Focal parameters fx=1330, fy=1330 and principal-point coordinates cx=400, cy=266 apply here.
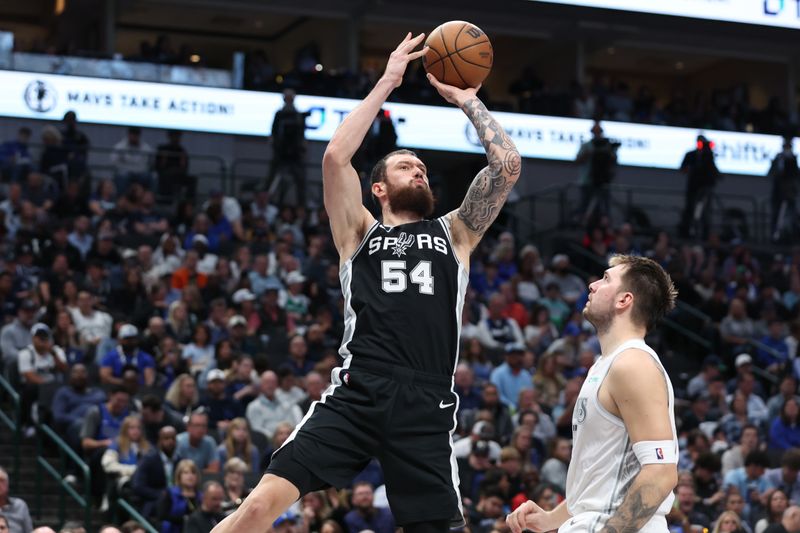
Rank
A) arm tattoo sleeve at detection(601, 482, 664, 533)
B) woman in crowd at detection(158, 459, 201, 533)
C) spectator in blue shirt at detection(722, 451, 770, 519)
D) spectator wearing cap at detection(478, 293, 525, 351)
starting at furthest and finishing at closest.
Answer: spectator wearing cap at detection(478, 293, 525, 351), spectator in blue shirt at detection(722, 451, 770, 519), woman in crowd at detection(158, 459, 201, 533), arm tattoo sleeve at detection(601, 482, 664, 533)

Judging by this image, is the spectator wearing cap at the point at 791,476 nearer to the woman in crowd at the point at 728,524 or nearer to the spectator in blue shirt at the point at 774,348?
the woman in crowd at the point at 728,524

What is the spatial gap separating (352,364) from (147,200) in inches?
554

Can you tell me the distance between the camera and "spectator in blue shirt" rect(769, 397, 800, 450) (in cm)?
1691

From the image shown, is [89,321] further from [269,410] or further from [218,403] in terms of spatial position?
[269,410]

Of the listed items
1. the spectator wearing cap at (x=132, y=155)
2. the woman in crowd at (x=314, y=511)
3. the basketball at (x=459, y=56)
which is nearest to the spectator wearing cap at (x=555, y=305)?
the spectator wearing cap at (x=132, y=155)

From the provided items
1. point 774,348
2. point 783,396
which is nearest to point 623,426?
point 783,396

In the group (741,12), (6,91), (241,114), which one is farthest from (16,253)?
(741,12)

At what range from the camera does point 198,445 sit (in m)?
13.5

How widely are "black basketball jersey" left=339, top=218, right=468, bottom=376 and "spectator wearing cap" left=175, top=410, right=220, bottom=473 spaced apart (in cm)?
708

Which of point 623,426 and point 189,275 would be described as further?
point 189,275

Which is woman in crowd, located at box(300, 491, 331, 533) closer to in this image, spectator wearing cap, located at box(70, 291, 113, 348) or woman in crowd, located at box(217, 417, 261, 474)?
woman in crowd, located at box(217, 417, 261, 474)

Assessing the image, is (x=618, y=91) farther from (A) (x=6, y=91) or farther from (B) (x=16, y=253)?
(B) (x=16, y=253)

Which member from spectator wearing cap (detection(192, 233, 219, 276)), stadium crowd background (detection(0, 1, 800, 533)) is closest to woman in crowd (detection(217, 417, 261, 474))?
stadium crowd background (detection(0, 1, 800, 533))

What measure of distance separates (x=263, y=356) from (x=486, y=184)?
897 centimetres
